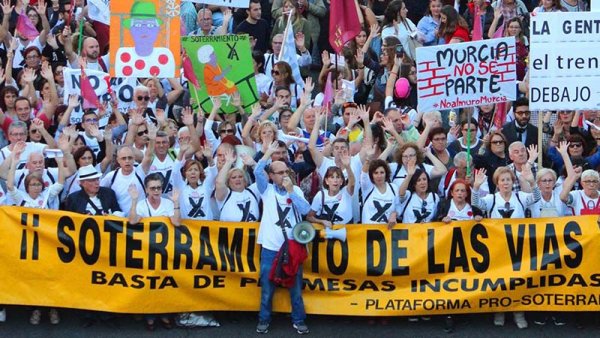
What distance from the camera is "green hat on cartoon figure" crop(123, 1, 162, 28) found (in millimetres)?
18062

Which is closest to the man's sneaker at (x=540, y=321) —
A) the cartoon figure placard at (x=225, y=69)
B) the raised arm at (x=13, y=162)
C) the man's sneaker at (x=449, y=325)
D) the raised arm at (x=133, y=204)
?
the man's sneaker at (x=449, y=325)

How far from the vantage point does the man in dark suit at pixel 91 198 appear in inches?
647

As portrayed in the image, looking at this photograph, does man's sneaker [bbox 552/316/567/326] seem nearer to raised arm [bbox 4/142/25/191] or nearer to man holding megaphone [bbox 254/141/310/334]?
man holding megaphone [bbox 254/141/310/334]

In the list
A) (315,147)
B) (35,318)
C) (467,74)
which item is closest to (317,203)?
(315,147)

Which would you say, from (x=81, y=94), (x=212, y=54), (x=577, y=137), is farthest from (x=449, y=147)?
(x=81, y=94)

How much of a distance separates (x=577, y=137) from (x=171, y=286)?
4.81 meters

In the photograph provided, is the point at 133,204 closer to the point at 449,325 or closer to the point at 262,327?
the point at 262,327

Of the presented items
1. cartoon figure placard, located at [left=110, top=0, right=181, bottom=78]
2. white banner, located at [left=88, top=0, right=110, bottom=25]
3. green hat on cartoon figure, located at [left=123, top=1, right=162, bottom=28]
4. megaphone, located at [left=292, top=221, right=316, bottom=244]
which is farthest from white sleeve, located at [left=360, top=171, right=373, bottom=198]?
white banner, located at [left=88, top=0, right=110, bottom=25]

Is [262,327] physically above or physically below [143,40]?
below

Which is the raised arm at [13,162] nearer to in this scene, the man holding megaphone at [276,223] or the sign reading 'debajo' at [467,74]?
the man holding megaphone at [276,223]

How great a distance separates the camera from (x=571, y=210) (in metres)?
16.9

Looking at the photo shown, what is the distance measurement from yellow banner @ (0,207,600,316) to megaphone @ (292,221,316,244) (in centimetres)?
50

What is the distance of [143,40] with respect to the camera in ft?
59.1

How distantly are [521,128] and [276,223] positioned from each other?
417cm
